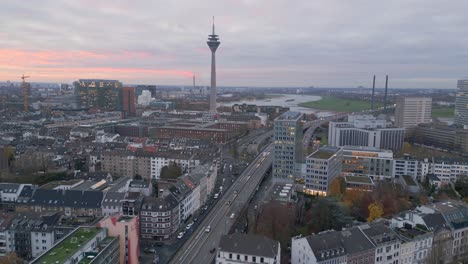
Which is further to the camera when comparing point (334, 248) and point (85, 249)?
point (334, 248)

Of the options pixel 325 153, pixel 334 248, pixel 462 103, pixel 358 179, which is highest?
pixel 462 103

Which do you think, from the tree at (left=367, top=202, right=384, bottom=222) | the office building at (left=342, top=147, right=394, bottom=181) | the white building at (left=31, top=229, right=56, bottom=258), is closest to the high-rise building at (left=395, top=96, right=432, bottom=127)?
the office building at (left=342, top=147, right=394, bottom=181)

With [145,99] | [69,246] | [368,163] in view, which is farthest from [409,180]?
[145,99]

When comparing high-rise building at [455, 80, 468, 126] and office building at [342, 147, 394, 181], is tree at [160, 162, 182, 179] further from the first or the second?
high-rise building at [455, 80, 468, 126]

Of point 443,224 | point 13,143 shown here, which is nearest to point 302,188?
point 443,224

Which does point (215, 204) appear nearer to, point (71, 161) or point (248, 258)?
point (248, 258)

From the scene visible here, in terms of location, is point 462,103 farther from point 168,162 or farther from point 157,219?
point 157,219
